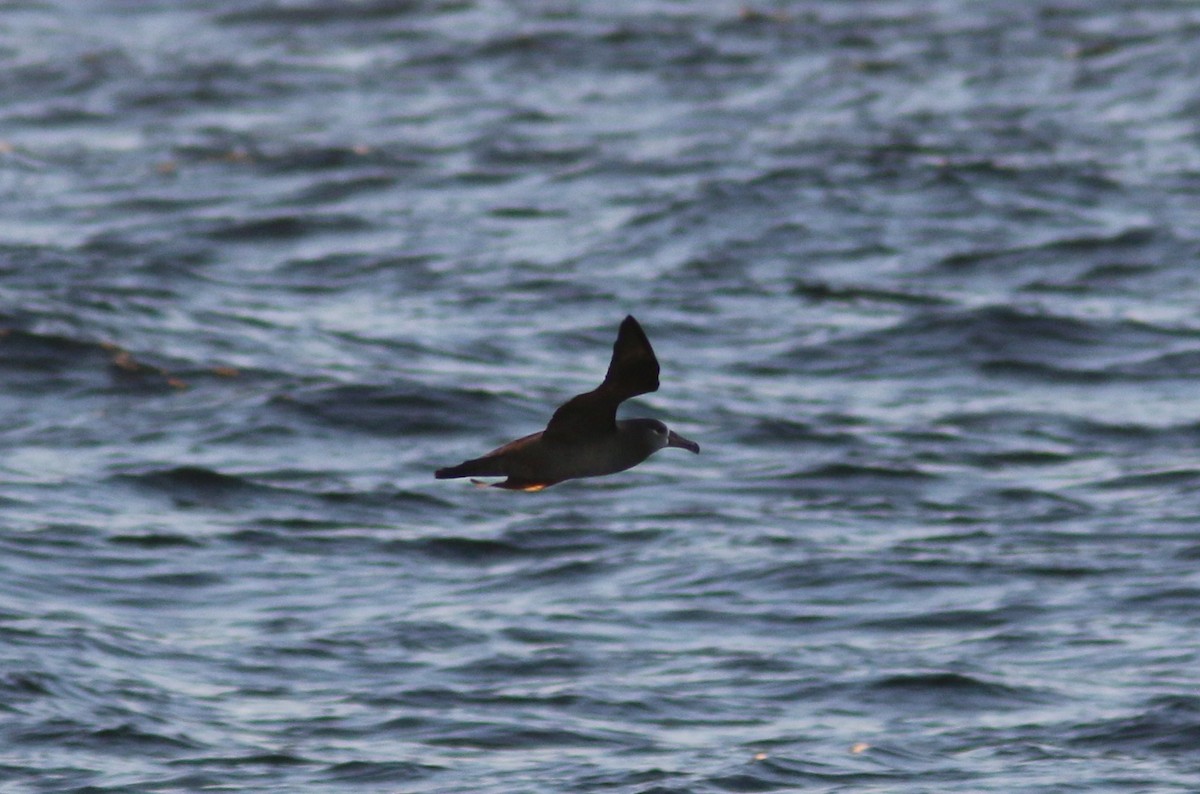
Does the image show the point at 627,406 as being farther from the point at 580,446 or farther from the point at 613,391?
the point at 613,391

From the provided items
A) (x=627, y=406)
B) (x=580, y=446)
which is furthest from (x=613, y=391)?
(x=627, y=406)

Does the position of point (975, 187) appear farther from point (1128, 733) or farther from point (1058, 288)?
point (1128, 733)

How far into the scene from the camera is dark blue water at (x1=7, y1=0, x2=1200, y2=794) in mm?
11672

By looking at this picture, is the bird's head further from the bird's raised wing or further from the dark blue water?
the dark blue water

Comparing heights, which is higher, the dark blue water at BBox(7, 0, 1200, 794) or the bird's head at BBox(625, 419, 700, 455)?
the bird's head at BBox(625, 419, 700, 455)

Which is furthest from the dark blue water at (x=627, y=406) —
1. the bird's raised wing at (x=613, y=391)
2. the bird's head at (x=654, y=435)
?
the bird's raised wing at (x=613, y=391)

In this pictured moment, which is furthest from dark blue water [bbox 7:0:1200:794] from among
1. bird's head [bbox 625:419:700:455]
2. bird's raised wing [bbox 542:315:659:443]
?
bird's raised wing [bbox 542:315:659:443]

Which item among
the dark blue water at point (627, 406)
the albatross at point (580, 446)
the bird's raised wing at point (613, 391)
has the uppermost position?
the bird's raised wing at point (613, 391)

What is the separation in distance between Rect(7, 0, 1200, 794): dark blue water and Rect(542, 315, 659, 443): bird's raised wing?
13.1 ft

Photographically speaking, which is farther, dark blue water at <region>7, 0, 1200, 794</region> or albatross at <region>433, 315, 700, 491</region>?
dark blue water at <region>7, 0, 1200, 794</region>

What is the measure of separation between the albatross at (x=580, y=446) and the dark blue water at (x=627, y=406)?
387cm

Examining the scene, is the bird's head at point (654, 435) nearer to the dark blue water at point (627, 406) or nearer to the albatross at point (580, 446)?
the albatross at point (580, 446)

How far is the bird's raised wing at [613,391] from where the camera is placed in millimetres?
6488

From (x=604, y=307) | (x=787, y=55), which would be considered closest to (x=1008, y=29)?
(x=787, y=55)
